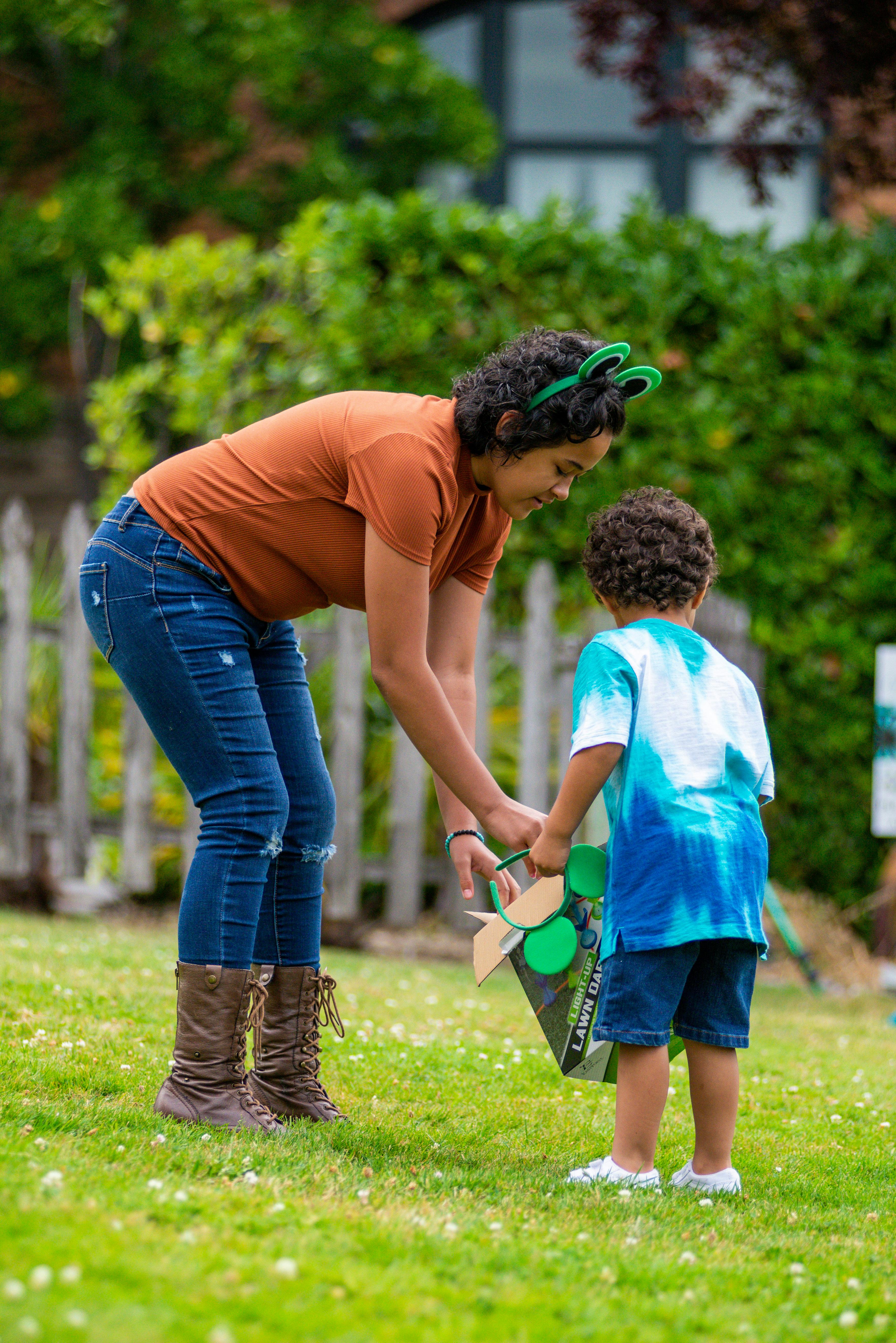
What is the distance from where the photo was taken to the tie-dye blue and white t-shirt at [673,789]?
2551 millimetres

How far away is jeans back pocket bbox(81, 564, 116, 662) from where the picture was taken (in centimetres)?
267

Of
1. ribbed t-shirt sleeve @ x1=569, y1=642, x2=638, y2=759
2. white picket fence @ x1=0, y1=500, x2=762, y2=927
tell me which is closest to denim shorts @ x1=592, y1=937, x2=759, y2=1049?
ribbed t-shirt sleeve @ x1=569, y1=642, x2=638, y2=759

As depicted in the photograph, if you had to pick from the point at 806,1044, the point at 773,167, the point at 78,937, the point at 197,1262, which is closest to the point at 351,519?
the point at 197,1262

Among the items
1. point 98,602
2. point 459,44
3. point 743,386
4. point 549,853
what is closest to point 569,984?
point 549,853

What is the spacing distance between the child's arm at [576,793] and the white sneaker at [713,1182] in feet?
2.28

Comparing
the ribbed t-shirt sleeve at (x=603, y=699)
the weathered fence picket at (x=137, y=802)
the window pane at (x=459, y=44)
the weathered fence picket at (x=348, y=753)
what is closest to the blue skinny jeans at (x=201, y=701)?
the ribbed t-shirt sleeve at (x=603, y=699)

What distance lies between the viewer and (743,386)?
6.32 m

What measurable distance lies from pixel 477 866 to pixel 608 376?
3.42ft

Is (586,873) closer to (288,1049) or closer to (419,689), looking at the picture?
(419,689)

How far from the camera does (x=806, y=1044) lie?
444cm

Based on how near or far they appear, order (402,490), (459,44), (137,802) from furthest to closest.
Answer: (459,44), (137,802), (402,490)

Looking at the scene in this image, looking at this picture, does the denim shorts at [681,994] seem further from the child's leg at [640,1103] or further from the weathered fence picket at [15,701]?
the weathered fence picket at [15,701]

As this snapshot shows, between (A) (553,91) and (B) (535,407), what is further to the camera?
(A) (553,91)

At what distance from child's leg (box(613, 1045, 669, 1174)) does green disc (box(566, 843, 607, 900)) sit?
316 millimetres
